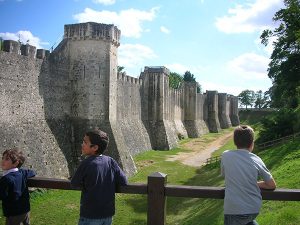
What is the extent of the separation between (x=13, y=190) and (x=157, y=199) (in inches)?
80.7

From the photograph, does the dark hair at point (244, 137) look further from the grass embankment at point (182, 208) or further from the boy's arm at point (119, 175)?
the grass embankment at point (182, 208)

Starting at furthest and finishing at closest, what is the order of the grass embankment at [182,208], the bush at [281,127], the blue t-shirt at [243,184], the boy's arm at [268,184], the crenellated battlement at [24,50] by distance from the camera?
the bush at [281,127] → the crenellated battlement at [24,50] → the grass embankment at [182,208] → the boy's arm at [268,184] → the blue t-shirt at [243,184]

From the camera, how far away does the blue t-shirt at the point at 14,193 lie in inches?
217

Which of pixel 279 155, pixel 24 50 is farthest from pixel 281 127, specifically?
pixel 24 50

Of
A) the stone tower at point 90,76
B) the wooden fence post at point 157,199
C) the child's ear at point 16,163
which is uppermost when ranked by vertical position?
the stone tower at point 90,76

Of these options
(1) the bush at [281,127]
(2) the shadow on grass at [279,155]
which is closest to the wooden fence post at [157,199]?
(2) the shadow on grass at [279,155]

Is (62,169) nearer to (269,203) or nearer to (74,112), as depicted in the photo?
(74,112)

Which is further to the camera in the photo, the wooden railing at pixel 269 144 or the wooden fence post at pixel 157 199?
the wooden railing at pixel 269 144

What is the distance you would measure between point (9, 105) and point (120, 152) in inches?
315

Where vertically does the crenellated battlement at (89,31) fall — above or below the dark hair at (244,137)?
above

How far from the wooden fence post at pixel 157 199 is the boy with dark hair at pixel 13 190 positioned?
73.1 inches

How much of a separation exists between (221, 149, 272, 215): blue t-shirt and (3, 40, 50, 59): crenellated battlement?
1696 centimetres

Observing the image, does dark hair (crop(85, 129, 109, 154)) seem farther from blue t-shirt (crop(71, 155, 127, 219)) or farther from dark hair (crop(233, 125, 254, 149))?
dark hair (crop(233, 125, 254, 149))

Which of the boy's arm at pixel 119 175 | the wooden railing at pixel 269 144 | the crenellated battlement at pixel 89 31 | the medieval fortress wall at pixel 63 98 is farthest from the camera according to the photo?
the wooden railing at pixel 269 144
